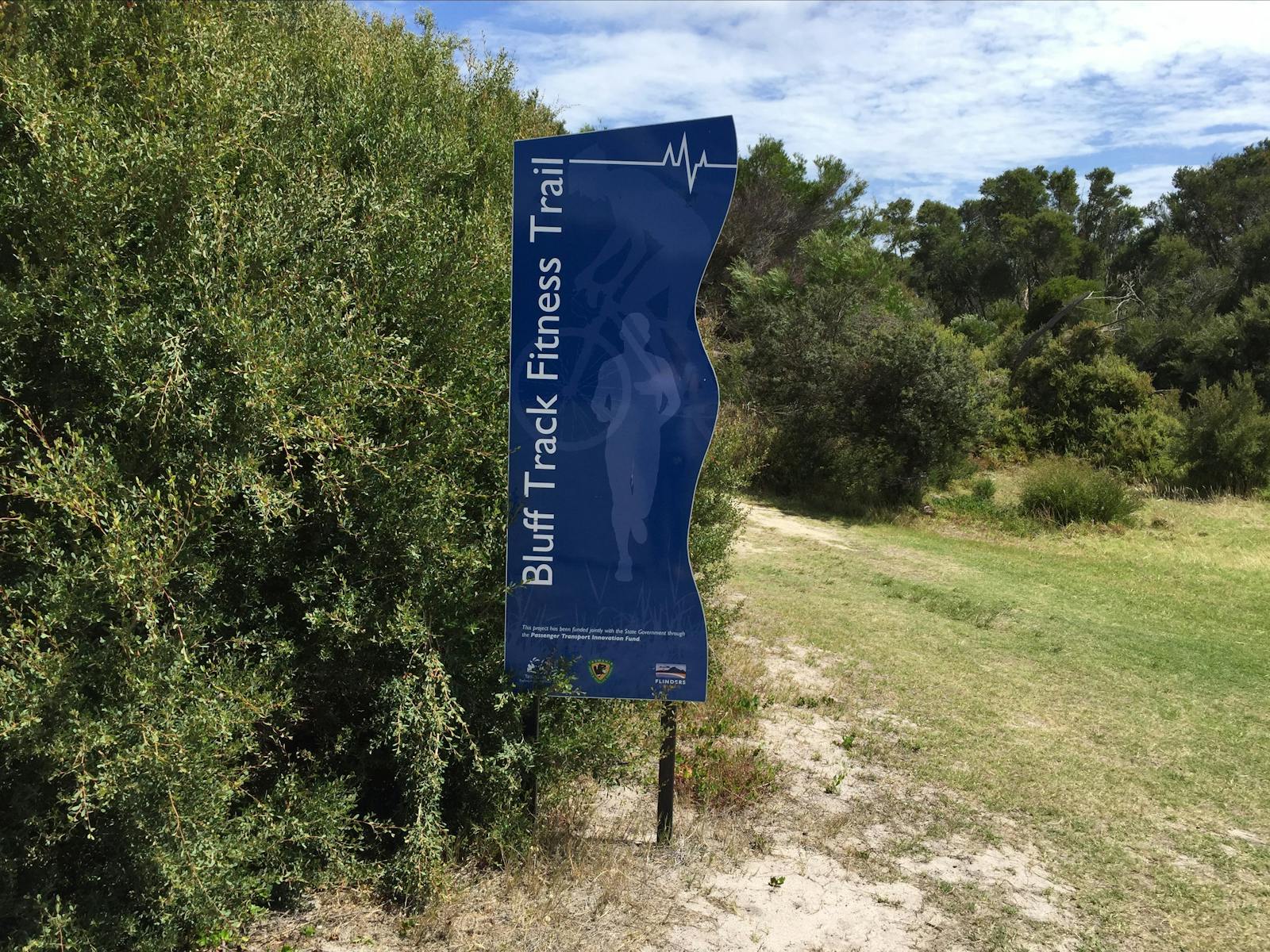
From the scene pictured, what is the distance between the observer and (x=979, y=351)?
2567 centimetres

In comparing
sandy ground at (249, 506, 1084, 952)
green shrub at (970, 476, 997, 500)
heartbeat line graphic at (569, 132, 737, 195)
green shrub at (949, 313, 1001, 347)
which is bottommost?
sandy ground at (249, 506, 1084, 952)

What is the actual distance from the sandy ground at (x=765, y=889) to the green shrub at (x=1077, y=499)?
13.2 m

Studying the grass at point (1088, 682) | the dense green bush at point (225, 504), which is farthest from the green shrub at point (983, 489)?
the dense green bush at point (225, 504)

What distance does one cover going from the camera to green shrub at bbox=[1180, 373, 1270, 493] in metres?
20.1

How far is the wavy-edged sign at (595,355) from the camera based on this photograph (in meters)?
3.82

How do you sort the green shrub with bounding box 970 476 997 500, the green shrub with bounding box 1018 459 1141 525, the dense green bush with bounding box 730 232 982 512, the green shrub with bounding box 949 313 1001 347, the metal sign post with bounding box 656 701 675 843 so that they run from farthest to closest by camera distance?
the green shrub with bounding box 949 313 1001 347 < the green shrub with bounding box 970 476 997 500 < the dense green bush with bounding box 730 232 982 512 < the green shrub with bounding box 1018 459 1141 525 < the metal sign post with bounding box 656 701 675 843

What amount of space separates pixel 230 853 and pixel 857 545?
Result: 40.4 ft

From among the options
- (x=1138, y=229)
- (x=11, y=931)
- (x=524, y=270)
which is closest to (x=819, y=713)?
(x=524, y=270)

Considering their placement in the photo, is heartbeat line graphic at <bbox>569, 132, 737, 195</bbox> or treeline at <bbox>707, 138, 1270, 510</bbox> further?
treeline at <bbox>707, 138, 1270, 510</bbox>

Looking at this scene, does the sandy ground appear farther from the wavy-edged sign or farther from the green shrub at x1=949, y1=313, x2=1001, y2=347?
the green shrub at x1=949, y1=313, x2=1001, y2=347

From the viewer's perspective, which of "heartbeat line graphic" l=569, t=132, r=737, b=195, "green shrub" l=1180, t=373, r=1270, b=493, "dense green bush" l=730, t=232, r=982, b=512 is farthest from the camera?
"green shrub" l=1180, t=373, r=1270, b=493

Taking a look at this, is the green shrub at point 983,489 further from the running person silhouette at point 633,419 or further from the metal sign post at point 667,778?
the running person silhouette at point 633,419

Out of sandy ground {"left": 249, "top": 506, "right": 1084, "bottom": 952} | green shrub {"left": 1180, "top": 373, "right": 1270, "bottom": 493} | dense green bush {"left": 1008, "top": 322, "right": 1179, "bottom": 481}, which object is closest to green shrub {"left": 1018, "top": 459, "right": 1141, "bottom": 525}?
green shrub {"left": 1180, "top": 373, "right": 1270, "bottom": 493}

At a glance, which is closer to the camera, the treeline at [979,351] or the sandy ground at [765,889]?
the sandy ground at [765,889]
